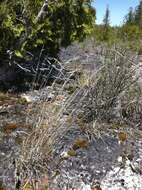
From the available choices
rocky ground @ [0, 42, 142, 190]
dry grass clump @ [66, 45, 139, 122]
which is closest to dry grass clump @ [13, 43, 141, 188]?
dry grass clump @ [66, 45, 139, 122]

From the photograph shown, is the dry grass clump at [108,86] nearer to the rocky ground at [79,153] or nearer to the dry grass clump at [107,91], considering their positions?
the dry grass clump at [107,91]

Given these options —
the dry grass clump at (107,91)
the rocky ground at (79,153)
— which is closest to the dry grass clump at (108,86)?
the dry grass clump at (107,91)

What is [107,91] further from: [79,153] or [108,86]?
[79,153]

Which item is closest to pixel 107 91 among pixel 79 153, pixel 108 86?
pixel 108 86

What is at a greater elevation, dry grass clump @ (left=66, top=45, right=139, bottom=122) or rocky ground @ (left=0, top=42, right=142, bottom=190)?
dry grass clump @ (left=66, top=45, right=139, bottom=122)

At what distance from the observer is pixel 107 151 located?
500 centimetres

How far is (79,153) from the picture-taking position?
4.89 m

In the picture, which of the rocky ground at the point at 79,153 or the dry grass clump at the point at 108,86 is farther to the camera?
the dry grass clump at the point at 108,86

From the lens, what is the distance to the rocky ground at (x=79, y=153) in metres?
Result: 4.50

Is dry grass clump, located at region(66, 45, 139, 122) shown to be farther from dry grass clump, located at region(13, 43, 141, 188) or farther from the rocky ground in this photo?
the rocky ground

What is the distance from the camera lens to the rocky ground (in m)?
4.50

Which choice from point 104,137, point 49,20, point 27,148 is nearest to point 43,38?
point 49,20

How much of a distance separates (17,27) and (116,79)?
2276 millimetres

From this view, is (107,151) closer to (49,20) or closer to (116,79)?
(116,79)
